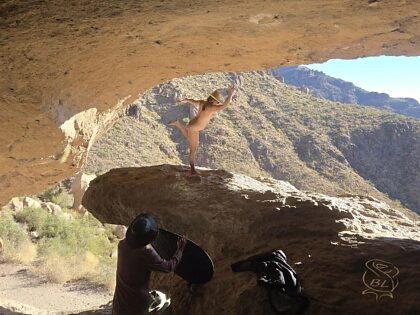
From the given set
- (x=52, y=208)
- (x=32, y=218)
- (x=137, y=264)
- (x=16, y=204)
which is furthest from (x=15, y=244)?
(x=137, y=264)

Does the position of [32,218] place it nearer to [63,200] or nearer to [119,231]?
[119,231]

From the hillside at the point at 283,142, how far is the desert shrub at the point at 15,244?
23.5 feet

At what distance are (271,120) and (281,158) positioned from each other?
3.94m

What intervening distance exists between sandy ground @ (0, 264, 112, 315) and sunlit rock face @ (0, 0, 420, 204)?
4.17 meters

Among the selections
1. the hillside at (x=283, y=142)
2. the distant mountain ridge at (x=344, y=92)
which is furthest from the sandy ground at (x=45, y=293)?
the distant mountain ridge at (x=344, y=92)

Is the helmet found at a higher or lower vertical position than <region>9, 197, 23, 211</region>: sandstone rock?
higher

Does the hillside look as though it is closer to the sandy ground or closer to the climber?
the sandy ground

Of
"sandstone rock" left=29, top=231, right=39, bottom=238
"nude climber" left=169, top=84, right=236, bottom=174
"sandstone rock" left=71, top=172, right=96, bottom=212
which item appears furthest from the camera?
"sandstone rock" left=71, top=172, right=96, bottom=212

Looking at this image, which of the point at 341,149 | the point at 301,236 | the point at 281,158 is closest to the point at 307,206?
the point at 301,236

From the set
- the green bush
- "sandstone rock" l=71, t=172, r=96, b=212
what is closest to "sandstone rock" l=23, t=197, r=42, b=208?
the green bush

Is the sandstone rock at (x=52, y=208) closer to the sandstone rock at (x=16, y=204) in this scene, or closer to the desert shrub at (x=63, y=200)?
the sandstone rock at (x=16, y=204)

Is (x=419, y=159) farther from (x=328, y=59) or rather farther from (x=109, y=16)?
(x=109, y=16)

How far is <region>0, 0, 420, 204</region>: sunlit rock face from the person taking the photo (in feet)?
11.3

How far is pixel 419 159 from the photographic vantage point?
25812mm
